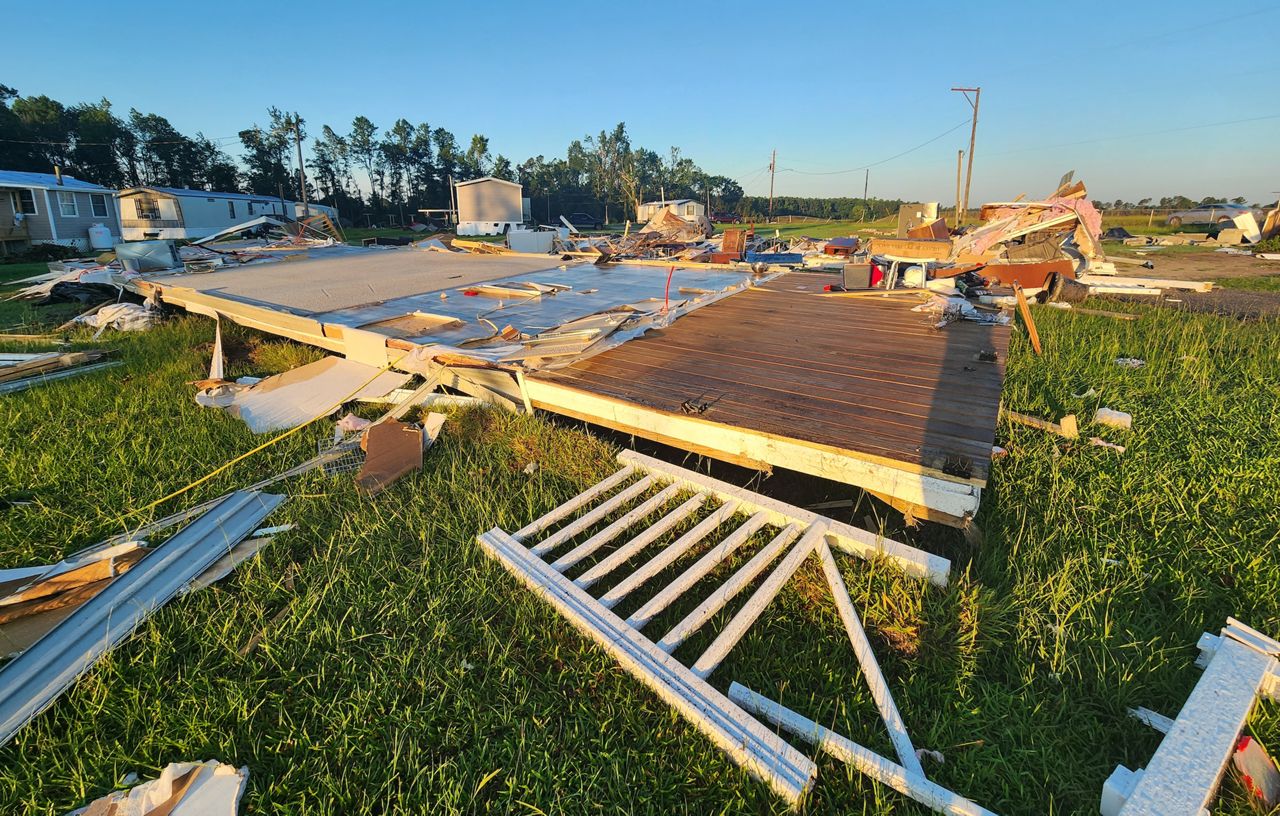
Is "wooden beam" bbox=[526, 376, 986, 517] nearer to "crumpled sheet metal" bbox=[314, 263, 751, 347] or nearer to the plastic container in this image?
"crumpled sheet metal" bbox=[314, 263, 751, 347]

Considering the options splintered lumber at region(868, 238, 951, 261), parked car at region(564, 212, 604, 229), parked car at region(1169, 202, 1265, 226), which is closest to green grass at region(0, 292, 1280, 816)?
splintered lumber at region(868, 238, 951, 261)

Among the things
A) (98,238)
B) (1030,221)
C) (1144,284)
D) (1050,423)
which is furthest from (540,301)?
(98,238)

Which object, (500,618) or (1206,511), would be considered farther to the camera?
(1206,511)

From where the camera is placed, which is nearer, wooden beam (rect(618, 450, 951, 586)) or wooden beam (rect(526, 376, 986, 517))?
wooden beam (rect(618, 450, 951, 586))

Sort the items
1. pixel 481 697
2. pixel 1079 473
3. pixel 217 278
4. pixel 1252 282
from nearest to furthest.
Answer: pixel 481 697
pixel 1079 473
pixel 217 278
pixel 1252 282

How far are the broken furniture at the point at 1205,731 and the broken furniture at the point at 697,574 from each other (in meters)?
0.46

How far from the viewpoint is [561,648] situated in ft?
7.45

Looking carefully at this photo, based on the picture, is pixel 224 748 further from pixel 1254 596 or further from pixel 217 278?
pixel 217 278

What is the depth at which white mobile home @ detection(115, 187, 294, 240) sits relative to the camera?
27547 mm

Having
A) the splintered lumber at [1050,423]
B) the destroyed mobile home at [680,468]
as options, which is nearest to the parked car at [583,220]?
the destroyed mobile home at [680,468]

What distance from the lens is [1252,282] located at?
1175 cm

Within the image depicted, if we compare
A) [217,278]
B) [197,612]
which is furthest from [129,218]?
[197,612]

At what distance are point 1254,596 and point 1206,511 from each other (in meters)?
0.83

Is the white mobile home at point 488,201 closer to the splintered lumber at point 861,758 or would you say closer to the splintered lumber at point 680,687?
the splintered lumber at point 680,687
